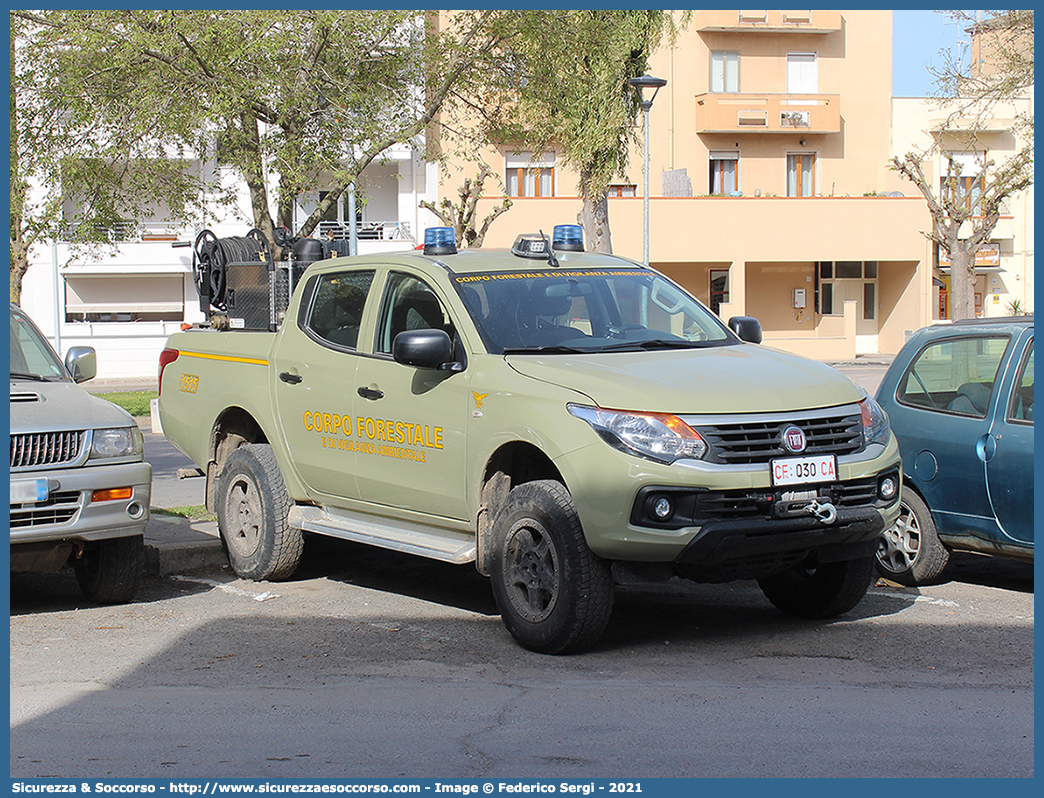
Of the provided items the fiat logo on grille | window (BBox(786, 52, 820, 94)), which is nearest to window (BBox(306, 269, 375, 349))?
the fiat logo on grille

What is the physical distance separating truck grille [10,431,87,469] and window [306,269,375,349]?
1609mm

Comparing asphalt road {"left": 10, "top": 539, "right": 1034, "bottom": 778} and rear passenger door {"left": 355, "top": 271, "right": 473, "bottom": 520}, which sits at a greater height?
rear passenger door {"left": 355, "top": 271, "right": 473, "bottom": 520}

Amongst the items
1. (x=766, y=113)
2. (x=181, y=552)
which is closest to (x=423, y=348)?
(x=181, y=552)

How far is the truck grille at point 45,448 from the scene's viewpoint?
6.94 m

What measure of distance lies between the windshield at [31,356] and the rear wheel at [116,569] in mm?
1221

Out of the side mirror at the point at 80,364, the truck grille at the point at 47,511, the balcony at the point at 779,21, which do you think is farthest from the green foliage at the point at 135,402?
the balcony at the point at 779,21

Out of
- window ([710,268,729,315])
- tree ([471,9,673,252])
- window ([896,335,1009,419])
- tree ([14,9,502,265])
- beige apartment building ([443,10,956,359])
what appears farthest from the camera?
window ([710,268,729,315])

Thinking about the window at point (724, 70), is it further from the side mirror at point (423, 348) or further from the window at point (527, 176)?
the side mirror at point (423, 348)

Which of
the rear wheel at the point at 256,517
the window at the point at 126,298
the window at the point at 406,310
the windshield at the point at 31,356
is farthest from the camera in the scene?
the window at the point at 126,298

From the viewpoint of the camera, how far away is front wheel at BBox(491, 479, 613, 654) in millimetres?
6062

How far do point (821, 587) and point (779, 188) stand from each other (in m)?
40.6

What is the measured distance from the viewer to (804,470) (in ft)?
19.9

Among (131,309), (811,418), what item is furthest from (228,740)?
(131,309)

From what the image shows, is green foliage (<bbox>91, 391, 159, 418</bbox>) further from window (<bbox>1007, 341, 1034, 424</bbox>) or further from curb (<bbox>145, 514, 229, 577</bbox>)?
window (<bbox>1007, 341, 1034, 424</bbox>)
